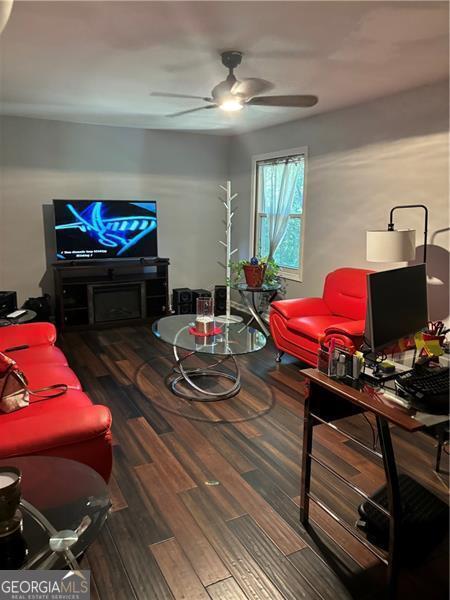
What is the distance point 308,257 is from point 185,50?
2819 mm

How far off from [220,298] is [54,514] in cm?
478

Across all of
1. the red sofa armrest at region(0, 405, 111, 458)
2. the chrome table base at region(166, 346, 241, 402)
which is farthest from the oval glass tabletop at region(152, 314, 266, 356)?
the red sofa armrest at region(0, 405, 111, 458)

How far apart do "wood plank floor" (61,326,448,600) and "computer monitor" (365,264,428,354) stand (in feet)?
3.01

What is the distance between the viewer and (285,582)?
5.75 ft

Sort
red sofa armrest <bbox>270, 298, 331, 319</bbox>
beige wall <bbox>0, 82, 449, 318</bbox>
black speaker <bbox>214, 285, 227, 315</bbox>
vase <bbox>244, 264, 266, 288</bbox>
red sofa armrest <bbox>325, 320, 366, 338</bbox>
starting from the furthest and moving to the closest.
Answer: black speaker <bbox>214, 285, 227, 315</bbox> → vase <bbox>244, 264, 266, 288</bbox> → red sofa armrest <bbox>270, 298, 331, 319</bbox> → beige wall <bbox>0, 82, 449, 318</bbox> → red sofa armrest <bbox>325, 320, 366, 338</bbox>

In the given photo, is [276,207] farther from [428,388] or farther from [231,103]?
[428,388]

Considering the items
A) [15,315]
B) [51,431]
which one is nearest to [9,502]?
[51,431]

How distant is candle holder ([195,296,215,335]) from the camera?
3.52 meters

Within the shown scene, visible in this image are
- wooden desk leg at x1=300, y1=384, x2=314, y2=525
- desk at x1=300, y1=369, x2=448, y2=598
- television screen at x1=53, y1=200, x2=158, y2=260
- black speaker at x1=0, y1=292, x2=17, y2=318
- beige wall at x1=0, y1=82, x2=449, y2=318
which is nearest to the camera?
desk at x1=300, y1=369, x2=448, y2=598

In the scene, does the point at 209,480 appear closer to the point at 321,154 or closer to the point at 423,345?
the point at 423,345

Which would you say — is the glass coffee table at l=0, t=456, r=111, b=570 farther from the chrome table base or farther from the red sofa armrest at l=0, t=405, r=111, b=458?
the chrome table base

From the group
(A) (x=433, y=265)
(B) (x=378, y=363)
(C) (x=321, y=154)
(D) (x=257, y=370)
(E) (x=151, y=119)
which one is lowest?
(D) (x=257, y=370)

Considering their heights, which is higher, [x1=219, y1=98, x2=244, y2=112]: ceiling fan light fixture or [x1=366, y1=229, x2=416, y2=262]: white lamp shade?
[x1=219, y1=98, x2=244, y2=112]: ceiling fan light fixture

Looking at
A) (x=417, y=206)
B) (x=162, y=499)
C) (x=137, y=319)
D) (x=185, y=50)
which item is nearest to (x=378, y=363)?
(x=162, y=499)
